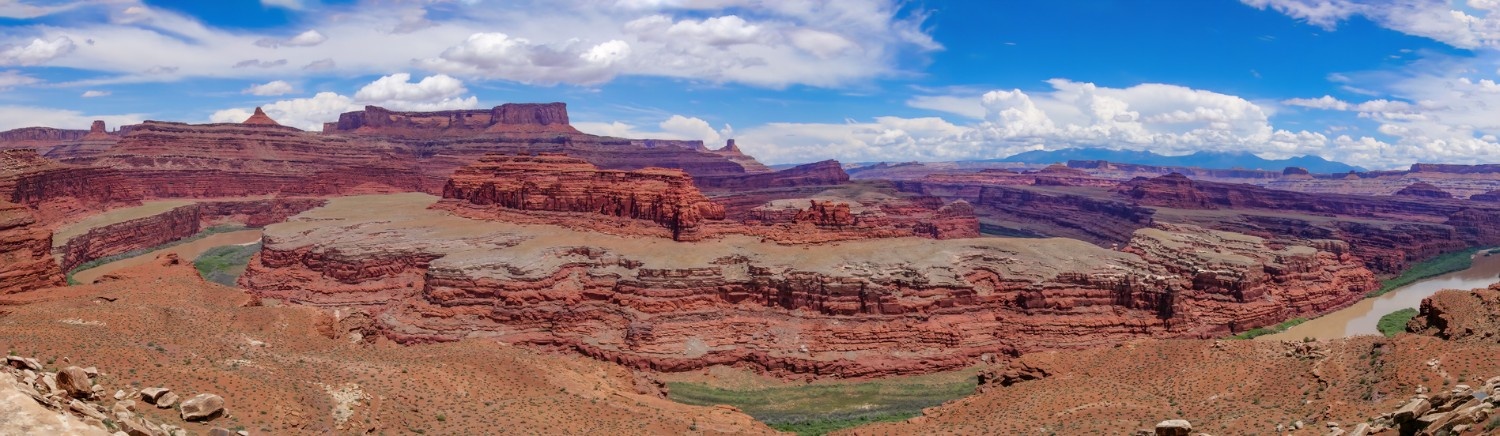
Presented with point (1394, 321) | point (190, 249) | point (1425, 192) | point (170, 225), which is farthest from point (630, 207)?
point (1425, 192)

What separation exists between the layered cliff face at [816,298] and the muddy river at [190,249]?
20857mm

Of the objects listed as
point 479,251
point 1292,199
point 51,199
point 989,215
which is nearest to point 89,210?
point 51,199

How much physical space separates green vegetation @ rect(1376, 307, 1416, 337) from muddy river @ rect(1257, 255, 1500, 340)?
0.55 meters

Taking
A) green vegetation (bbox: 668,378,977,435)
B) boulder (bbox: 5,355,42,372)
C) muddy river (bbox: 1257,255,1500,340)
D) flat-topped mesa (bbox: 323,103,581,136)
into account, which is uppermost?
flat-topped mesa (bbox: 323,103,581,136)

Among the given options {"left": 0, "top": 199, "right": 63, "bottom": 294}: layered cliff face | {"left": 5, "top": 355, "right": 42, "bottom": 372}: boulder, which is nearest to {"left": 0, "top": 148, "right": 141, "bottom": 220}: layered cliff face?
{"left": 0, "top": 199, "right": 63, "bottom": 294}: layered cliff face

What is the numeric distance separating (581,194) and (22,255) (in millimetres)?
40552

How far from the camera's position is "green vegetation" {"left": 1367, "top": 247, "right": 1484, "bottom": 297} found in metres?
71.5

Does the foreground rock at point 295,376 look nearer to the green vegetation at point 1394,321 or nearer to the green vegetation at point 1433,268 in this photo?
the green vegetation at point 1394,321

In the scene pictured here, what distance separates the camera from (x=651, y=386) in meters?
39.0

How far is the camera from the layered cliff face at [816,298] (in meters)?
44.0

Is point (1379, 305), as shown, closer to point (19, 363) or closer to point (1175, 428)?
point (1175, 428)

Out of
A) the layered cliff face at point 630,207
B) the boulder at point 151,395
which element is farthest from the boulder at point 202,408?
the layered cliff face at point 630,207

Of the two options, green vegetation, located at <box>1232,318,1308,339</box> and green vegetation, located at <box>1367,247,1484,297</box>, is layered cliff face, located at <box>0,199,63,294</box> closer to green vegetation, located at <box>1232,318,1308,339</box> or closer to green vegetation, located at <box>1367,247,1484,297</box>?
green vegetation, located at <box>1232,318,1308,339</box>

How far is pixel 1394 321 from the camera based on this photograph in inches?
2082
